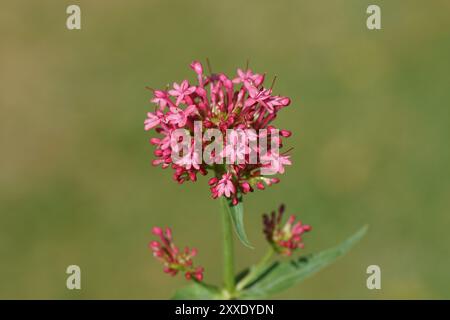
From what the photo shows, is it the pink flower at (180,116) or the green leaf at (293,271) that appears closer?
the pink flower at (180,116)

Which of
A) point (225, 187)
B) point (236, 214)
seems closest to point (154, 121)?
point (225, 187)

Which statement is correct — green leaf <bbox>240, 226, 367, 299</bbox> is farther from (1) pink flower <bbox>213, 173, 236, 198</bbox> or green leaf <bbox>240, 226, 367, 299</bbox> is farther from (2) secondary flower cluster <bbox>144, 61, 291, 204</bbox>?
(1) pink flower <bbox>213, 173, 236, 198</bbox>

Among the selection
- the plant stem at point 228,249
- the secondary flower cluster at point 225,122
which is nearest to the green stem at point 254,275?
the plant stem at point 228,249

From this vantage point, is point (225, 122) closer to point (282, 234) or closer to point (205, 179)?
point (282, 234)

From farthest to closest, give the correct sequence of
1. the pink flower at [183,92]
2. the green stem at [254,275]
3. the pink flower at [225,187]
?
the green stem at [254,275]
the pink flower at [183,92]
the pink flower at [225,187]

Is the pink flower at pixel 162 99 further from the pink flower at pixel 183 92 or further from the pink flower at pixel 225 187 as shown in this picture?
the pink flower at pixel 225 187

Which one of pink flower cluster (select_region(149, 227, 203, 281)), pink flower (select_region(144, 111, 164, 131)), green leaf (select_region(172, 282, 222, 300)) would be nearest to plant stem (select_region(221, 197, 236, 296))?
green leaf (select_region(172, 282, 222, 300))
